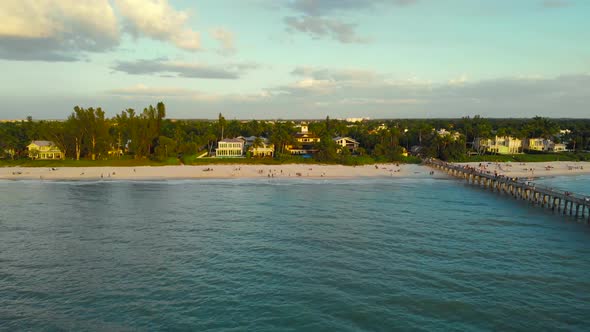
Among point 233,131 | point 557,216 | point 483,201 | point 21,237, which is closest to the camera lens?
A: point 21,237

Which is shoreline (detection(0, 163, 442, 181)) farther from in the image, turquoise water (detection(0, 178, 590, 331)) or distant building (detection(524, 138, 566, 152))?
distant building (detection(524, 138, 566, 152))

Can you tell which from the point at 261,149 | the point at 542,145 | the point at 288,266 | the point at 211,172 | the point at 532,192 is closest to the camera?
the point at 288,266

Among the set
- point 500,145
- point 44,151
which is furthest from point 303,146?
point 44,151

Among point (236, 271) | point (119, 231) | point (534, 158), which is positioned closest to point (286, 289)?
point (236, 271)

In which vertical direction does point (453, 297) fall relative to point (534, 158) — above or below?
below

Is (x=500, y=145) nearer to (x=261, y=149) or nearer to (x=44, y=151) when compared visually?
(x=261, y=149)

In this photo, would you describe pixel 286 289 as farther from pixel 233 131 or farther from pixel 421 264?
pixel 233 131

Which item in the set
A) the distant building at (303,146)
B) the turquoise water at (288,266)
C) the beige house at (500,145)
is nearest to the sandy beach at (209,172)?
the distant building at (303,146)

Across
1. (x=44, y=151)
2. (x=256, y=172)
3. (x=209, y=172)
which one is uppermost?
(x=44, y=151)
